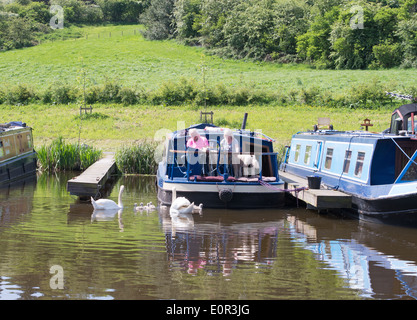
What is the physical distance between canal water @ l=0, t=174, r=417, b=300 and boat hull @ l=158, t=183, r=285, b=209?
0.35 meters

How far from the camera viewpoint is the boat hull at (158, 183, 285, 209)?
46.1 feet

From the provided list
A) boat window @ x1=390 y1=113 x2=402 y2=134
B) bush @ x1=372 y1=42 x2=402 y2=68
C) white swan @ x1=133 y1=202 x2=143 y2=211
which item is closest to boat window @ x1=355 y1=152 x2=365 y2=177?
boat window @ x1=390 y1=113 x2=402 y2=134

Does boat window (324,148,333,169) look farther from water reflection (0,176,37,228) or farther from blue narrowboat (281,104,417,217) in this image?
water reflection (0,176,37,228)

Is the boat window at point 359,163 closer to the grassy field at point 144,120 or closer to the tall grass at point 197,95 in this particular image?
the grassy field at point 144,120

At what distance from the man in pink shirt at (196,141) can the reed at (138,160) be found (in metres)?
7.55

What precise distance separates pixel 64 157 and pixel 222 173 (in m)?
9.80

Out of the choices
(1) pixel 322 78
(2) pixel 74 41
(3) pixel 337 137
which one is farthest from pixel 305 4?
(3) pixel 337 137

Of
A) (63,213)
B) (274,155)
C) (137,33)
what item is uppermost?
(137,33)

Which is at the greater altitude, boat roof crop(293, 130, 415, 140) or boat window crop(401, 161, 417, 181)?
boat roof crop(293, 130, 415, 140)

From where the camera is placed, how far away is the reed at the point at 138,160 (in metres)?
22.3

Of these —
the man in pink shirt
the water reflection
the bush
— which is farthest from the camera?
the bush

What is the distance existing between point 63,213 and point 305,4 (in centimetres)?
6253
